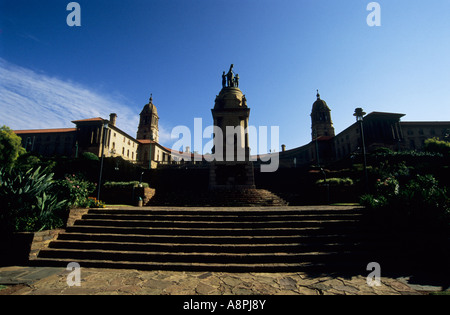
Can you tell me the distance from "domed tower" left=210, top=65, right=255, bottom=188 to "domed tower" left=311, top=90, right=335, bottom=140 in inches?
1893

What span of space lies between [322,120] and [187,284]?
237 ft

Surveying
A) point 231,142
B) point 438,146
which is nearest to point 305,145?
point 438,146

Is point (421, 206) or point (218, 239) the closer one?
point (421, 206)

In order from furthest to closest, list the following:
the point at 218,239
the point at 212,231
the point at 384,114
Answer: the point at 384,114
the point at 212,231
the point at 218,239

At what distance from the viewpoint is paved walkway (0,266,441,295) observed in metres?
3.80

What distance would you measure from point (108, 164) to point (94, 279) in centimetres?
2540

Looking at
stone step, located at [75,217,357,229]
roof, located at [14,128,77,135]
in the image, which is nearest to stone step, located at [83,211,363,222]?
stone step, located at [75,217,357,229]

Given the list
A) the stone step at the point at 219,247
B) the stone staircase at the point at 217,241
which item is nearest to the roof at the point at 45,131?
the stone staircase at the point at 217,241

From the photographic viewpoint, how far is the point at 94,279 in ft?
14.5

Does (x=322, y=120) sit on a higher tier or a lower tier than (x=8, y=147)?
higher

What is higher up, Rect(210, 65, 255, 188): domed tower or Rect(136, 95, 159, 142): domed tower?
Rect(136, 95, 159, 142): domed tower

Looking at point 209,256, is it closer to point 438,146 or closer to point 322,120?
point 438,146

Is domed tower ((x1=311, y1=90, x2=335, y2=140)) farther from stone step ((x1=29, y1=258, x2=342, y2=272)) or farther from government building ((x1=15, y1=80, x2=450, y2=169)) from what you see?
stone step ((x1=29, y1=258, x2=342, y2=272))

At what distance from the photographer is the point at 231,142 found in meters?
23.5
